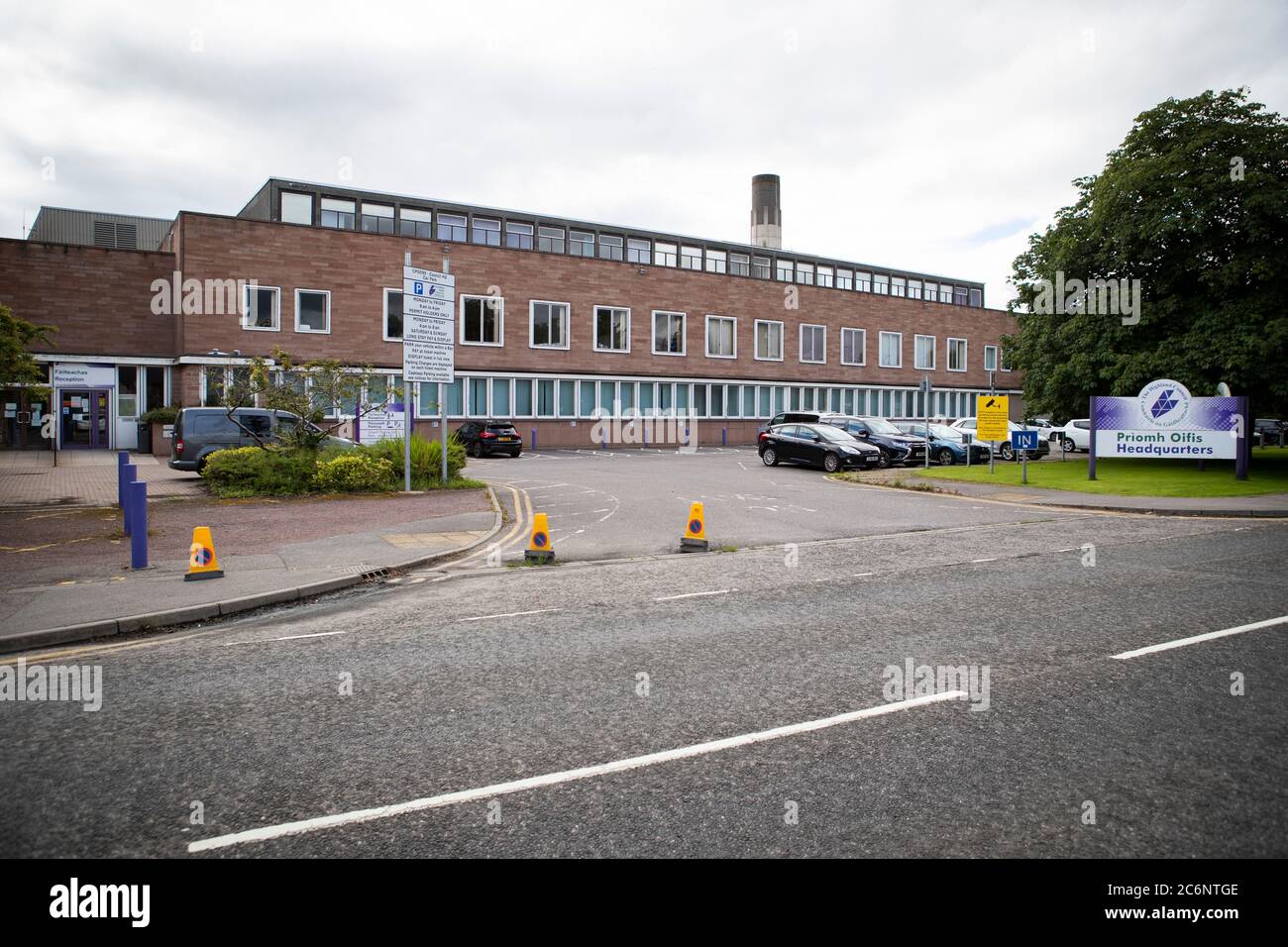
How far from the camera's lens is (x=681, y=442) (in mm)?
43875

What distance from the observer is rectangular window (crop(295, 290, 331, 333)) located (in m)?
34.8

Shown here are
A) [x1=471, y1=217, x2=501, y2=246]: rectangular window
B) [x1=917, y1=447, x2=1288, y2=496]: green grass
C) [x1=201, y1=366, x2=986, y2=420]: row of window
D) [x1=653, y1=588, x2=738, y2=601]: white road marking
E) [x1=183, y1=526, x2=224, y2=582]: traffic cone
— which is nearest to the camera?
[x1=653, y1=588, x2=738, y2=601]: white road marking

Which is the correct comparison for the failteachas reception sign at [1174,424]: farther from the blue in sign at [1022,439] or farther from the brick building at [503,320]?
the brick building at [503,320]

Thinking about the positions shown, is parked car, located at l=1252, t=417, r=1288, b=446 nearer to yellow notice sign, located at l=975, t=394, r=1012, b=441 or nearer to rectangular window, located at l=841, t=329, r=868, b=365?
rectangular window, located at l=841, t=329, r=868, b=365

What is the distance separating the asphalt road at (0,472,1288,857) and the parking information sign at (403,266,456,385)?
10261 millimetres

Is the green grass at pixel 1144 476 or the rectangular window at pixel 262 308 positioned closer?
the green grass at pixel 1144 476

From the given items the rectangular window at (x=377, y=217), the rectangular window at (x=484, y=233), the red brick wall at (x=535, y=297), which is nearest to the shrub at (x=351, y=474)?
the red brick wall at (x=535, y=297)

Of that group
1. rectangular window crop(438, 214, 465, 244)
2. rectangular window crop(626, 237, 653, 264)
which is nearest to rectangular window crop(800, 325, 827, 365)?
rectangular window crop(626, 237, 653, 264)

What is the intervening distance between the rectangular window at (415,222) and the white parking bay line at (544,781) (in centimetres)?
4174

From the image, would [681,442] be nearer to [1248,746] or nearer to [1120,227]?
[1120,227]

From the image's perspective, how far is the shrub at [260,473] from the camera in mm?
17297

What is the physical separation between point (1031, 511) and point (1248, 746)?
13.5m

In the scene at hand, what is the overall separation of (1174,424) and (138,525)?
2342 cm

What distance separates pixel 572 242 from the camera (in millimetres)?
48938
